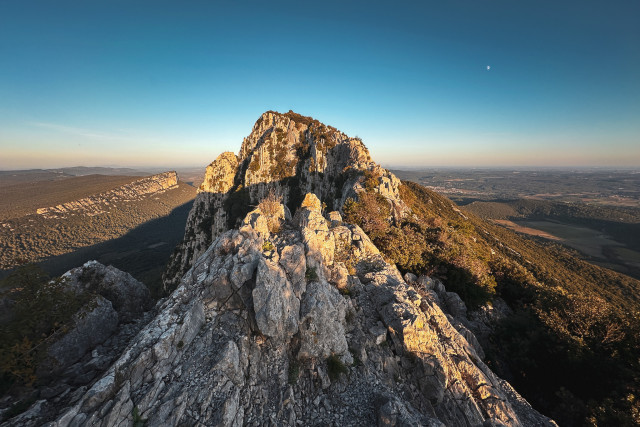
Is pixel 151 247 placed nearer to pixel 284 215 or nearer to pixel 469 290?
pixel 284 215

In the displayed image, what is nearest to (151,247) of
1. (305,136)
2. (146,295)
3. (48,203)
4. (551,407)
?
(48,203)

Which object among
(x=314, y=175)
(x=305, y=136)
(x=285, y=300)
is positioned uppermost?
(x=305, y=136)

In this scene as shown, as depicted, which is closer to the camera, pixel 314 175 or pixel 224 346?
pixel 224 346

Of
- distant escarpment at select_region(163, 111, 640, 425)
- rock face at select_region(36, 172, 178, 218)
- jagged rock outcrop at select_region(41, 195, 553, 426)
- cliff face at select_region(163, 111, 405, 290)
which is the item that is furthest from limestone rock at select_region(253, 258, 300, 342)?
rock face at select_region(36, 172, 178, 218)

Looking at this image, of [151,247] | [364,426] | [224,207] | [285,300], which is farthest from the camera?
[151,247]

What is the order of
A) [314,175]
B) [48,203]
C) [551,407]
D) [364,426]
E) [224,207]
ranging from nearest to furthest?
[364,426]
[551,407]
[314,175]
[224,207]
[48,203]

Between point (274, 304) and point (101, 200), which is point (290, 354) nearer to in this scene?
point (274, 304)
